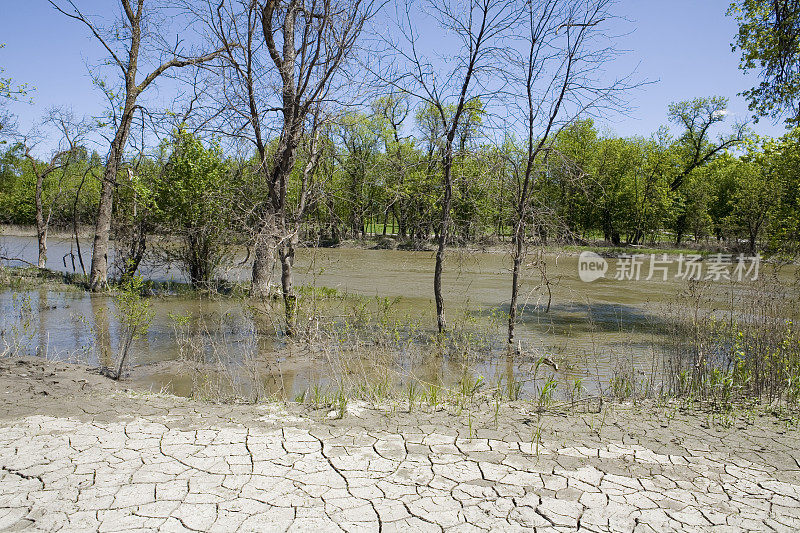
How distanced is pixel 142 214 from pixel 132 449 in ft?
41.4

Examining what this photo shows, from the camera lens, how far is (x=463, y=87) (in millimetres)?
9602

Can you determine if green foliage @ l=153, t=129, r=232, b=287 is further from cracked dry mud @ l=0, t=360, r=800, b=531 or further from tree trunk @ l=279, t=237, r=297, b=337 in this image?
cracked dry mud @ l=0, t=360, r=800, b=531

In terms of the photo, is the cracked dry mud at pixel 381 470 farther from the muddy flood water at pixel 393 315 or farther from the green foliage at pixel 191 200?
the green foliage at pixel 191 200

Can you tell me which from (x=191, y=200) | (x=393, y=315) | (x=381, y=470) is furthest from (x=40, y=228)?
(x=381, y=470)

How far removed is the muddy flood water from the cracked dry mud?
1.66 meters

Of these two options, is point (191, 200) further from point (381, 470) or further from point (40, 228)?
point (381, 470)

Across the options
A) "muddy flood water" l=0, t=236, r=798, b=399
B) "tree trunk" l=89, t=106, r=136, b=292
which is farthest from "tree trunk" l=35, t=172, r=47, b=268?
"tree trunk" l=89, t=106, r=136, b=292

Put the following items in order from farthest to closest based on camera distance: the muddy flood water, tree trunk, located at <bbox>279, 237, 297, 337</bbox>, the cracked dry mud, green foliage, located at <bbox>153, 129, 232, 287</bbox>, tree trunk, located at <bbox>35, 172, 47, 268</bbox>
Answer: tree trunk, located at <bbox>35, 172, 47, 268</bbox>
green foliage, located at <bbox>153, 129, 232, 287</bbox>
tree trunk, located at <bbox>279, 237, 297, 337</bbox>
the muddy flood water
the cracked dry mud

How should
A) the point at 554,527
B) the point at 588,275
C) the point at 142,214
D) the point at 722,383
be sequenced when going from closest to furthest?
the point at 554,527
the point at 722,383
the point at 142,214
the point at 588,275

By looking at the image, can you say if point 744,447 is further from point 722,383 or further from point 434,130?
point 434,130

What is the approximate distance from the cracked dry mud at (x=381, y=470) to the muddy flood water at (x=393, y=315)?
1661 millimetres

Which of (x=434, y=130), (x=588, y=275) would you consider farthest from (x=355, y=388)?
(x=588, y=275)

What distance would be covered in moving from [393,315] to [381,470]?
316 inches

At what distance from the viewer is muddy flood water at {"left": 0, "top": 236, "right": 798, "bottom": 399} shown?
324 inches
